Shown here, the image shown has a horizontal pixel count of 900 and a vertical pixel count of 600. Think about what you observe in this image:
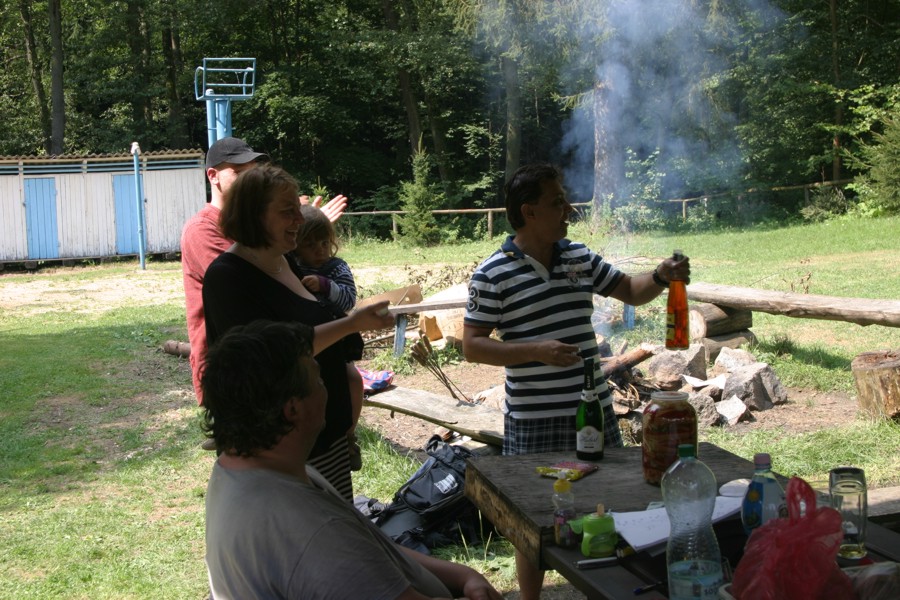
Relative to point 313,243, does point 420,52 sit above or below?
above

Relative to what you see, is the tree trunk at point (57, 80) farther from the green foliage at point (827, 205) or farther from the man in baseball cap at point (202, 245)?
the man in baseball cap at point (202, 245)

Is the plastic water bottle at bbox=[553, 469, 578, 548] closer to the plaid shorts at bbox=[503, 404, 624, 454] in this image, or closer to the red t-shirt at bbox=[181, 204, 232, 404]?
the plaid shorts at bbox=[503, 404, 624, 454]

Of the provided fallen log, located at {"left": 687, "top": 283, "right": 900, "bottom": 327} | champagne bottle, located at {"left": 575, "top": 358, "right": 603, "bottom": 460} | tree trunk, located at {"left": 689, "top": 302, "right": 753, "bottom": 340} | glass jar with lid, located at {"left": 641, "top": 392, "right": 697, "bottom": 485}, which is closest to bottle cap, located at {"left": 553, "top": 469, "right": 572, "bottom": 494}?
glass jar with lid, located at {"left": 641, "top": 392, "right": 697, "bottom": 485}

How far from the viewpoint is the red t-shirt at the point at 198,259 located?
10.5 ft

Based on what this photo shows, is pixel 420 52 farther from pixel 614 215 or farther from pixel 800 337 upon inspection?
pixel 800 337

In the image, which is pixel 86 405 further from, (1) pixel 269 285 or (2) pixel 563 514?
(2) pixel 563 514

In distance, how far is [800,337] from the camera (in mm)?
8656

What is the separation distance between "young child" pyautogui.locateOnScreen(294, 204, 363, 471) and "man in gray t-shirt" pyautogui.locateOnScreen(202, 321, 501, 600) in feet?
5.97

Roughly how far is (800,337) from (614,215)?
493 inches

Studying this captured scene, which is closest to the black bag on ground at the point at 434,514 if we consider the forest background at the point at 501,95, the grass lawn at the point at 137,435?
the grass lawn at the point at 137,435

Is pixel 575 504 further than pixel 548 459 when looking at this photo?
No

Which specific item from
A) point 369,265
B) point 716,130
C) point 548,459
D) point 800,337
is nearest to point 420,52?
point 716,130

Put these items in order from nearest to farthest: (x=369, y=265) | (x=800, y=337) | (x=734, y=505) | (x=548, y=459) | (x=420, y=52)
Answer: (x=734, y=505), (x=548, y=459), (x=800, y=337), (x=369, y=265), (x=420, y=52)

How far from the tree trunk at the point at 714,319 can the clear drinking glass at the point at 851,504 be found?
19.8 ft
